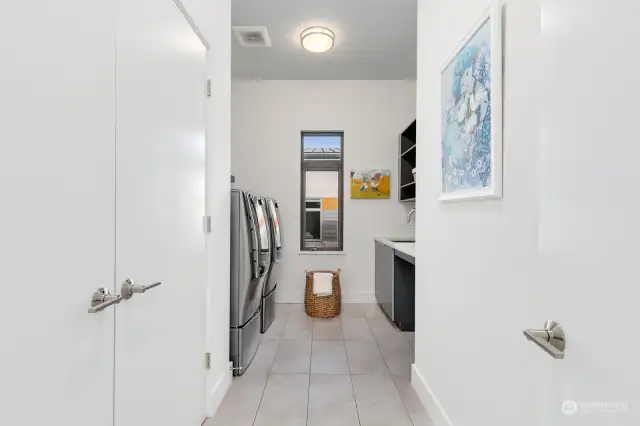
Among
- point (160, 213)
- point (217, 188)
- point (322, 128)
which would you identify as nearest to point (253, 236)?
point (217, 188)

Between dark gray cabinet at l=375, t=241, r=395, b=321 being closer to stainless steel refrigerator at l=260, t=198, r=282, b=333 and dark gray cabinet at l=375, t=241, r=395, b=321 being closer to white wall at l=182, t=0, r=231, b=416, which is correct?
stainless steel refrigerator at l=260, t=198, r=282, b=333

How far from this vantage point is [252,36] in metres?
3.50

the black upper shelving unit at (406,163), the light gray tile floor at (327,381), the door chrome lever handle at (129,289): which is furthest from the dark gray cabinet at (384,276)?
the door chrome lever handle at (129,289)

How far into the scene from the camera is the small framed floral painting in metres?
1.31

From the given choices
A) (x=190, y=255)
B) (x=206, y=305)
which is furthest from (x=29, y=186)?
(x=206, y=305)

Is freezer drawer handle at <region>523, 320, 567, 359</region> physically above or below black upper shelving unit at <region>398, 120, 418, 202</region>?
below

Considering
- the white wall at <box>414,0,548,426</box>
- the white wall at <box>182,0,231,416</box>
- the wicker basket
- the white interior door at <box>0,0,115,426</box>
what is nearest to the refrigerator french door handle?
the white wall at <box>182,0,231,416</box>

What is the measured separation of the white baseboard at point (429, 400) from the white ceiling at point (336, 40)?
2.97 m

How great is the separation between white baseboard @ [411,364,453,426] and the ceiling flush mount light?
3005 mm

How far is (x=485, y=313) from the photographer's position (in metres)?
1.42

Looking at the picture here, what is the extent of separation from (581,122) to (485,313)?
0.98 meters

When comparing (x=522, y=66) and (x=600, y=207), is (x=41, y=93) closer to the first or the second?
(x=600, y=207)

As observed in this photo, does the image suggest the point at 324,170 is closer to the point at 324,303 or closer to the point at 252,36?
the point at 324,303

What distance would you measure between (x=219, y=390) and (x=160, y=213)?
1.34 m
